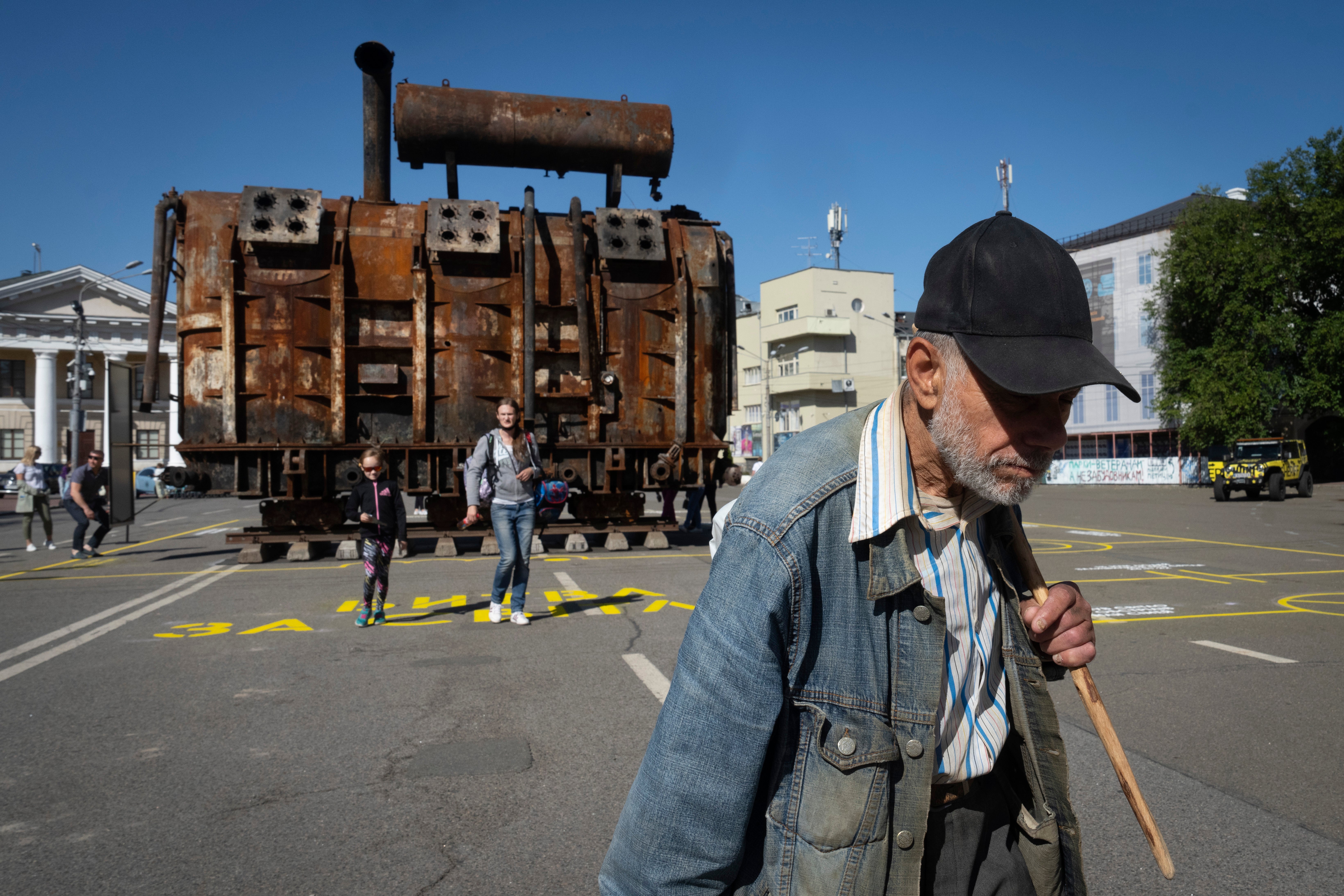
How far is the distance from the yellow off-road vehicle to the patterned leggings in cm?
2965

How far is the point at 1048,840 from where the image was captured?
179 cm

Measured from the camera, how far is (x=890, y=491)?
5.05ft

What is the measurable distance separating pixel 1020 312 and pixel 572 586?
9.71m

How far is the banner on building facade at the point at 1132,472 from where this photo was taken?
4591 centimetres

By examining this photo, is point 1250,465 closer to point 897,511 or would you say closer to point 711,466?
point 711,466

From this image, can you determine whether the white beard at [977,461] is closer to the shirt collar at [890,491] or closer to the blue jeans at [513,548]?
the shirt collar at [890,491]

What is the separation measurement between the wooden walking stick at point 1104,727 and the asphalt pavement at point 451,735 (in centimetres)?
185

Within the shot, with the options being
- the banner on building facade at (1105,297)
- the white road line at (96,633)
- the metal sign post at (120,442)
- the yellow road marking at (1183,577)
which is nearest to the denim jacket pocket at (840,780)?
the white road line at (96,633)

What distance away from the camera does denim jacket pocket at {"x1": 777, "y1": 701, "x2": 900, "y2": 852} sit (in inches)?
57.2

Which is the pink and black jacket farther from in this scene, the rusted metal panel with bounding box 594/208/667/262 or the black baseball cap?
the black baseball cap

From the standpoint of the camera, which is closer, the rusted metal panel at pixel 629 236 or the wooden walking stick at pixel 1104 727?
the wooden walking stick at pixel 1104 727

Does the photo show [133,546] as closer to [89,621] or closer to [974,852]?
[89,621]

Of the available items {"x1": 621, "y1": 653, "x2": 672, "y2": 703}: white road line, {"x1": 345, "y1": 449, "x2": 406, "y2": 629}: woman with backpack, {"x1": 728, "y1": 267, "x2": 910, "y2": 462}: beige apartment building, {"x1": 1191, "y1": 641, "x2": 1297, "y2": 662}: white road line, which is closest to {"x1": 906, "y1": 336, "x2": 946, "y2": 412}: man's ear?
{"x1": 621, "y1": 653, "x2": 672, "y2": 703}: white road line

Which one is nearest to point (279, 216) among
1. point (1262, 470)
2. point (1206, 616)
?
point (1206, 616)
